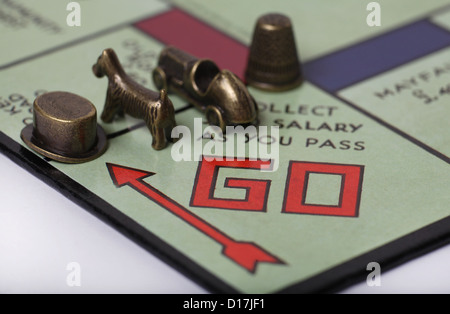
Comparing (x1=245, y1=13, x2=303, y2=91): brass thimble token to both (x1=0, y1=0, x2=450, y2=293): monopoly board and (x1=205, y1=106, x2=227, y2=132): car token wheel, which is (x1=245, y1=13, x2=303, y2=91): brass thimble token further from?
(x1=205, y1=106, x2=227, y2=132): car token wheel

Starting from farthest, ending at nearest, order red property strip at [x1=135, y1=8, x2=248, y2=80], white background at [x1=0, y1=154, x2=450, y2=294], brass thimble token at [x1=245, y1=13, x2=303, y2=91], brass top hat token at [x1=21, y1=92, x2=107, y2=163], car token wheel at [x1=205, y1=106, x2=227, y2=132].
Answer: red property strip at [x1=135, y1=8, x2=248, y2=80] < brass thimble token at [x1=245, y1=13, x2=303, y2=91] < car token wheel at [x1=205, y1=106, x2=227, y2=132] < brass top hat token at [x1=21, y1=92, x2=107, y2=163] < white background at [x1=0, y1=154, x2=450, y2=294]

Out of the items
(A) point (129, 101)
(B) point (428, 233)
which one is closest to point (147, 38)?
(A) point (129, 101)

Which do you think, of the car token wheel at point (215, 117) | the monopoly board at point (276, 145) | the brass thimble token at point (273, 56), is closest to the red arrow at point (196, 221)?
the monopoly board at point (276, 145)

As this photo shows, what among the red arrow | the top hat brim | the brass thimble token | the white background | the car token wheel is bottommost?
the white background

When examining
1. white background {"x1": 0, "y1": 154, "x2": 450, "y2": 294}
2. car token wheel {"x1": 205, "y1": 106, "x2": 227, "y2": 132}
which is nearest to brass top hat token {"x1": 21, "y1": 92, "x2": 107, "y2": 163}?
white background {"x1": 0, "y1": 154, "x2": 450, "y2": 294}

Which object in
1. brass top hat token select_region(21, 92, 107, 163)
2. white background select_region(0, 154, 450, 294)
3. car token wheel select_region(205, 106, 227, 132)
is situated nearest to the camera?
white background select_region(0, 154, 450, 294)

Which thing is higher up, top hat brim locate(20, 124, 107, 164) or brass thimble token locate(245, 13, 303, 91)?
brass thimble token locate(245, 13, 303, 91)

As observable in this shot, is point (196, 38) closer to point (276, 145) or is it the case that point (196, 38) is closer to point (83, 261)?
point (276, 145)

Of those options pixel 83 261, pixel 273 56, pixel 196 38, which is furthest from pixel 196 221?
pixel 196 38
